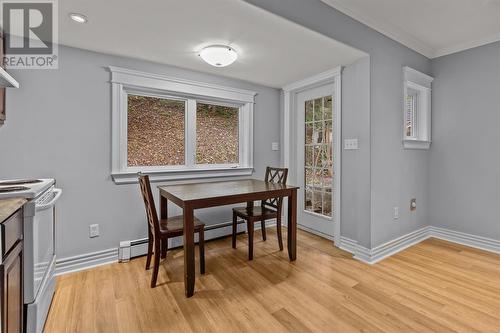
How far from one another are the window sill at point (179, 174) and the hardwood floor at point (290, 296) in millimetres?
855

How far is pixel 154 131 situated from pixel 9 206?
185cm

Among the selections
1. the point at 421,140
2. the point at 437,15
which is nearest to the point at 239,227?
the point at 421,140

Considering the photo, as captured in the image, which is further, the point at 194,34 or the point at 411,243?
the point at 411,243

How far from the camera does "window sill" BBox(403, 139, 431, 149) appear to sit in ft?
9.58

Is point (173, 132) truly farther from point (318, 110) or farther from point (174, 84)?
point (318, 110)

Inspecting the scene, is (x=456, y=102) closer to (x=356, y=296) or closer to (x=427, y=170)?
(x=427, y=170)

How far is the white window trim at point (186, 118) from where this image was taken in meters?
2.53

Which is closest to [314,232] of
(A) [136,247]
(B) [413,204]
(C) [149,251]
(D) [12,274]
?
(B) [413,204]

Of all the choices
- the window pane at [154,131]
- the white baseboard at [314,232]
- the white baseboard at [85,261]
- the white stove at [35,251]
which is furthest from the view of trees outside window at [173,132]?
the white baseboard at [314,232]

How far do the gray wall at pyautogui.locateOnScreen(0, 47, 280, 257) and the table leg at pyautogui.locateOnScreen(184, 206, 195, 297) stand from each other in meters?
1.05

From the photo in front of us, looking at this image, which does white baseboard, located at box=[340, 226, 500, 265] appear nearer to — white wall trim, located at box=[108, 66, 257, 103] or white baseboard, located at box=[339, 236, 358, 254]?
white baseboard, located at box=[339, 236, 358, 254]

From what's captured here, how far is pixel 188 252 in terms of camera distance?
75.5 inches

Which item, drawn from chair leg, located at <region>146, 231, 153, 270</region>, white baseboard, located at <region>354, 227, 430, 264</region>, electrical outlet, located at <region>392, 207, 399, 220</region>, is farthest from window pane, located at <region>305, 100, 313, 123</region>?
chair leg, located at <region>146, 231, 153, 270</region>

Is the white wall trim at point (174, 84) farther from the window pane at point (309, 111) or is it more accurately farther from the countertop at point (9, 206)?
the countertop at point (9, 206)
